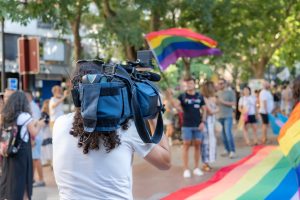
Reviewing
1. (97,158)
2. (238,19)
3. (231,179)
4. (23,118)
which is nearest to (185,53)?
(238,19)

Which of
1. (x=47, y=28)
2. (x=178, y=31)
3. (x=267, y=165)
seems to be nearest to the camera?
(x=267, y=165)

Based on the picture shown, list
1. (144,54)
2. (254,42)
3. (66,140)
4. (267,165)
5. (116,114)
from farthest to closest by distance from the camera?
(254,42) < (267,165) < (144,54) < (66,140) < (116,114)

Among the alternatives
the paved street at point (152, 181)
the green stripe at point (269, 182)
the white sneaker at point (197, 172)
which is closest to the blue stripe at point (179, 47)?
the paved street at point (152, 181)

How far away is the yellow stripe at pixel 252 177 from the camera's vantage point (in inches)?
246

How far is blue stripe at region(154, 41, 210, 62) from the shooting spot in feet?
36.9

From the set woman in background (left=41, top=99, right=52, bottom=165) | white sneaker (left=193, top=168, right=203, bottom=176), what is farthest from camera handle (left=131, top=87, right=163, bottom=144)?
woman in background (left=41, top=99, right=52, bottom=165)

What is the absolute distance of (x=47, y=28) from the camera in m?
30.2

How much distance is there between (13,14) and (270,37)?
12.6 meters

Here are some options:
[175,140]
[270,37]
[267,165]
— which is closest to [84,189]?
[267,165]

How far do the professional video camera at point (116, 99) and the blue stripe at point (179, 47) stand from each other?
8.60 meters

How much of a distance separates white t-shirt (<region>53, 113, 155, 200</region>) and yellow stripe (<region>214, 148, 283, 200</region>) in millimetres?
3744

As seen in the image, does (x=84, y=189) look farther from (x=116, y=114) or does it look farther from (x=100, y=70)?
(x=100, y=70)

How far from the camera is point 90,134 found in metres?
2.51

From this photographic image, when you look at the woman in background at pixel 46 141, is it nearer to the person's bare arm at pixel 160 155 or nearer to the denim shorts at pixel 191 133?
the denim shorts at pixel 191 133
